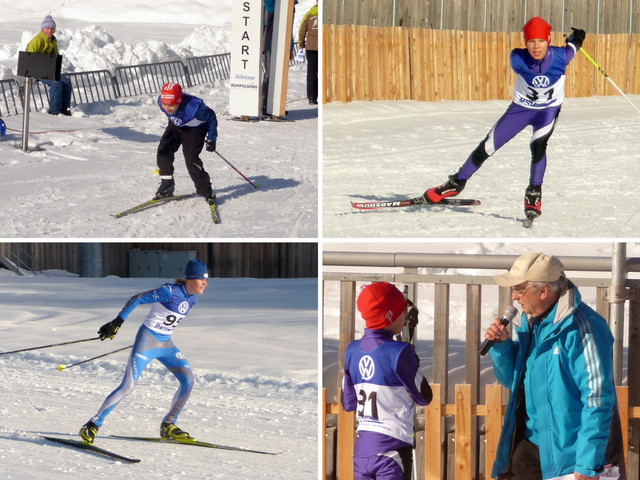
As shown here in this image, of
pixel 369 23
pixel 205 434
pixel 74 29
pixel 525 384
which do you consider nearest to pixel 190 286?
pixel 205 434

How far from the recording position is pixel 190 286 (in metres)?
6.06

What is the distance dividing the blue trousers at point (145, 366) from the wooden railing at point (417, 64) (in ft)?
35.8

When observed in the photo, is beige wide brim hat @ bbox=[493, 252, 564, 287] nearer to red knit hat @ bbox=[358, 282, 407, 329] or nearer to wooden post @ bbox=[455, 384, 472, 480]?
red knit hat @ bbox=[358, 282, 407, 329]

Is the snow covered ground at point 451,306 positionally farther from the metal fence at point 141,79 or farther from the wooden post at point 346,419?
the metal fence at point 141,79

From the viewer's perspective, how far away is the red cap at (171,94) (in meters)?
7.64

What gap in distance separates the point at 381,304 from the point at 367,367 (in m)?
0.32

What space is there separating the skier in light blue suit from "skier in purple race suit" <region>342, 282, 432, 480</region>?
2028mm

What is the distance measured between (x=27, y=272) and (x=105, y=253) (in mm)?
1514

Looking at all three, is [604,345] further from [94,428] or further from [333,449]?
[94,428]

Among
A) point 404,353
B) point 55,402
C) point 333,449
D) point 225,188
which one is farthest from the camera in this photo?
point 225,188

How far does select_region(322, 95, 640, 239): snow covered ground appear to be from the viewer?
26.5 ft

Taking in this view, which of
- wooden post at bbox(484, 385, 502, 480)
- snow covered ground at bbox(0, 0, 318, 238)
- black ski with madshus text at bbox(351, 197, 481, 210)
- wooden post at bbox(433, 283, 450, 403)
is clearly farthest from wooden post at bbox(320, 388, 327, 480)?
black ski with madshus text at bbox(351, 197, 481, 210)

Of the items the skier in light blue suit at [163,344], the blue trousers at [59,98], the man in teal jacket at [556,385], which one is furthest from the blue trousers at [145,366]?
the blue trousers at [59,98]

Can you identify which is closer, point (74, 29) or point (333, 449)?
point (333, 449)
